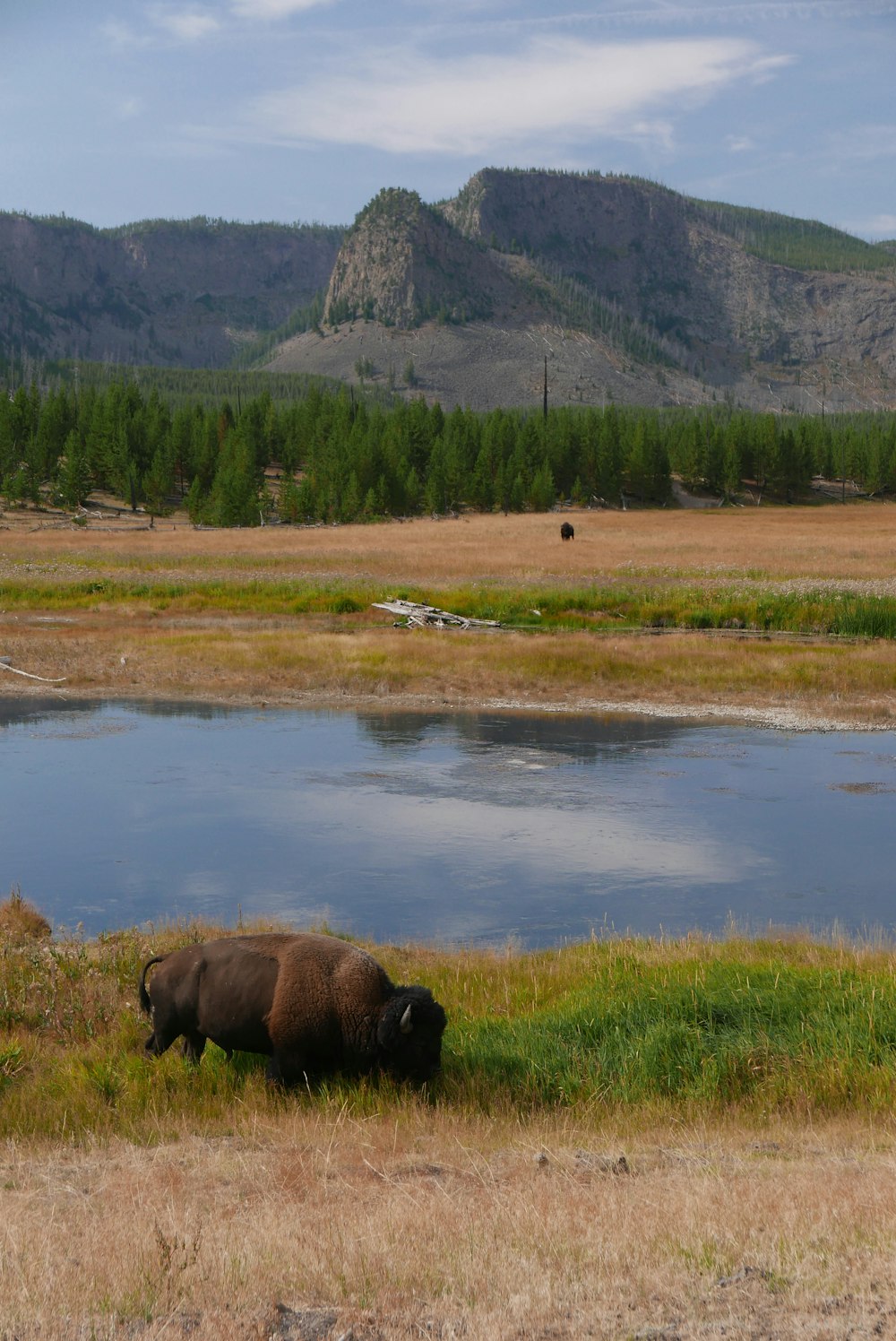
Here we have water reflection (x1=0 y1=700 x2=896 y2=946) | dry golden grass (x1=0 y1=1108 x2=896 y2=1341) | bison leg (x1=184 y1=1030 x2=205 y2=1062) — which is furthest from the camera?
water reflection (x1=0 y1=700 x2=896 y2=946)

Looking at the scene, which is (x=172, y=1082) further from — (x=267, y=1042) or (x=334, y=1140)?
(x=334, y=1140)

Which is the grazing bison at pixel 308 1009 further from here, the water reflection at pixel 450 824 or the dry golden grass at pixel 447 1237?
the water reflection at pixel 450 824

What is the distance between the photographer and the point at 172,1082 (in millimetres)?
9891

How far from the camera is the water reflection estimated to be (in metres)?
17.0

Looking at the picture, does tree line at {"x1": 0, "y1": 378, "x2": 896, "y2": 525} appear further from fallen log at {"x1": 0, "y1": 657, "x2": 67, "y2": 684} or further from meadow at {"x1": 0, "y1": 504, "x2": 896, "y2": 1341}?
meadow at {"x1": 0, "y1": 504, "x2": 896, "y2": 1341}

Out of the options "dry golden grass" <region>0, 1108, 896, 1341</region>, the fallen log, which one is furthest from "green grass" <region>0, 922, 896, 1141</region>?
the fallen log

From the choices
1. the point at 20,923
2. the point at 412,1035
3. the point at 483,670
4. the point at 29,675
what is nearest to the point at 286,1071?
the point at 412,1035

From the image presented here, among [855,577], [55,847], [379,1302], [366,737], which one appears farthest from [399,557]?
[379,1302]

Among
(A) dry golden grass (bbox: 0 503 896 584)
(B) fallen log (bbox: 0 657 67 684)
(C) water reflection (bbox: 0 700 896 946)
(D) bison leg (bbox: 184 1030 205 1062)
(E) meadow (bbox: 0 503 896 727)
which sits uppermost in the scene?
(A) dry golden grass (bbox: 0 503 896 584)

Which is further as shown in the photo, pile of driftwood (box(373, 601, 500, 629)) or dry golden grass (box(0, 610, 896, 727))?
pile of driftwood (box(373, 601, 500, 629))

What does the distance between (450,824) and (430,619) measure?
24974 mm

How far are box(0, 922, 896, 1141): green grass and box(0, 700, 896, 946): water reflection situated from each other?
300 cm

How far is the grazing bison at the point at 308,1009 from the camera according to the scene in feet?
31.3

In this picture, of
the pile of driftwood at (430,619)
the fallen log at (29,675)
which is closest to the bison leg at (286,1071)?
the fallen log at (29,675)
